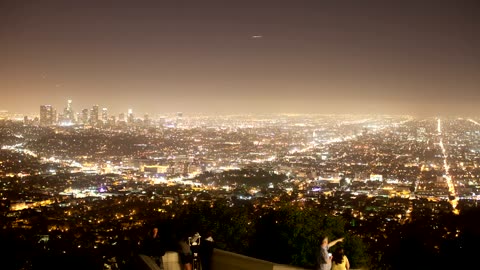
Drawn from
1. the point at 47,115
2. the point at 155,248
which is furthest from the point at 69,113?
the point at 155,248

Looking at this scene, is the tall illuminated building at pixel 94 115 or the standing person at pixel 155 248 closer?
the standing person at pixel 155 248

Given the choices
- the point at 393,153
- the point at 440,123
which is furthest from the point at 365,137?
the point at 440,123

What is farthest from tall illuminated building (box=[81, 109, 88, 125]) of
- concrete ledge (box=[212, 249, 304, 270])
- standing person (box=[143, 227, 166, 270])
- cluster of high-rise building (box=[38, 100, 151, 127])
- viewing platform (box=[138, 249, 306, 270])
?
concrete ledge (box=[212, 249, 304, 270])

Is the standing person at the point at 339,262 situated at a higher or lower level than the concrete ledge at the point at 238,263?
higher

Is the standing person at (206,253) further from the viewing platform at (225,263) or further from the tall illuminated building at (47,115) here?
the tall illuminated building at (47,115)

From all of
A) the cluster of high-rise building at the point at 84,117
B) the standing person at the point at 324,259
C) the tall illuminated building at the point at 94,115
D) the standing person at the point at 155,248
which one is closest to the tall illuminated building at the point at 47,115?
the cluster of high-rise building at the point at 84,117

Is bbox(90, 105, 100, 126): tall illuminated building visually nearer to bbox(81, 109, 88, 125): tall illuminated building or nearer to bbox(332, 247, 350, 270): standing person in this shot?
bbox(81, 109, 88, 125): tall illuminated building
